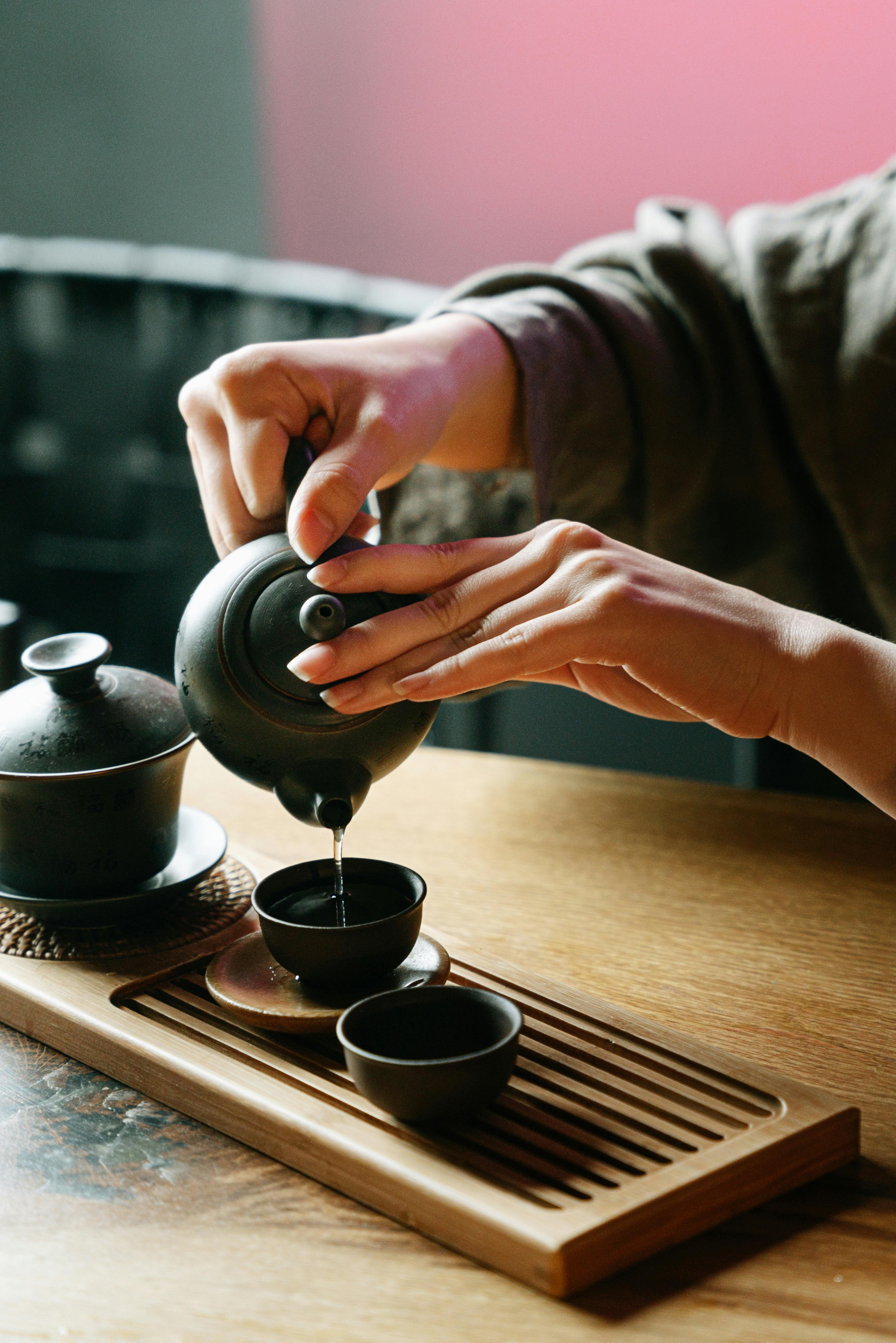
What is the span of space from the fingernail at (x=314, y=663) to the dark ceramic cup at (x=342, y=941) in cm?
17

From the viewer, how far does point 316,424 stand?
112 centimetres

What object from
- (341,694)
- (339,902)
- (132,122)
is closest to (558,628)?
(341,694)

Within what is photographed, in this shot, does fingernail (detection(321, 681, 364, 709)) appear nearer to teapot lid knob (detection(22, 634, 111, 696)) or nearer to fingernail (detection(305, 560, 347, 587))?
fingernail (detection(305, 560, 347, 587))

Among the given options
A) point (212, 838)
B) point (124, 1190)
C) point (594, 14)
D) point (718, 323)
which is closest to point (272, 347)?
point (212, 838)

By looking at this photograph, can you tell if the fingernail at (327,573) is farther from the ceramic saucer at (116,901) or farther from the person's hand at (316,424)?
the ceramic saucer at (116,901)

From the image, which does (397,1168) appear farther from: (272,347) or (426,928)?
(272,347)

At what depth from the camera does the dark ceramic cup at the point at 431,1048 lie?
2.52 feet

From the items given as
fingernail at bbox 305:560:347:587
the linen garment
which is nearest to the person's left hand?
fingernail at bbox 305:560:347:587

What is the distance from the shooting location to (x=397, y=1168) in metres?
0.76

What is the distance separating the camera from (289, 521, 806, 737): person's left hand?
93 centimetres

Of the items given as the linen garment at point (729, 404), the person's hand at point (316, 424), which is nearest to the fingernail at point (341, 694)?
the person's hand at point (316, 424)

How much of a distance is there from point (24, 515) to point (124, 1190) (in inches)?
88.2

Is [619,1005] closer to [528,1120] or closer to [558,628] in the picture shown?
[528,1120]

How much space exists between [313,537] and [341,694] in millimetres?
121
